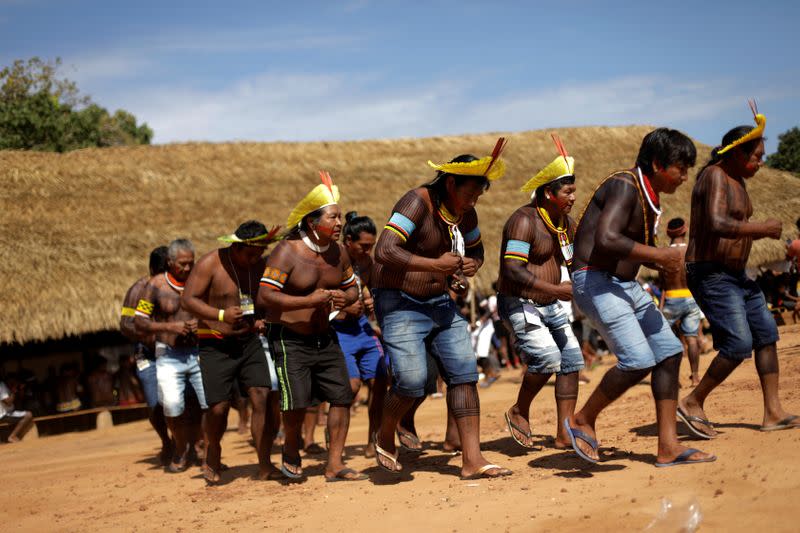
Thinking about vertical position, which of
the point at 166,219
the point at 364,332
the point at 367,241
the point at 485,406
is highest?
the point at 166,219

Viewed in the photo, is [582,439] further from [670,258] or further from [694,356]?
[694,356]

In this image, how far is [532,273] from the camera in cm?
654

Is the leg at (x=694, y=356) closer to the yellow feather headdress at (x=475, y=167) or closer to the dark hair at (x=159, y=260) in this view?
the yellow feather headdress at (x=475, y=167)

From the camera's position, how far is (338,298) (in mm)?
6441

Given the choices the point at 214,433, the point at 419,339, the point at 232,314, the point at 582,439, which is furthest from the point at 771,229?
the point at 214,433

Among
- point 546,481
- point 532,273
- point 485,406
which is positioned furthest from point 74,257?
point 546,481

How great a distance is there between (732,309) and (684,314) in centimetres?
473

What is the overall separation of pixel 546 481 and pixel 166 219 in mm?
14302

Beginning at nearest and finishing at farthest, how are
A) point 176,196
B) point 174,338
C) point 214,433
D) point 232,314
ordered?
point 232,314
point 214,433
point 174,338
point 176,196

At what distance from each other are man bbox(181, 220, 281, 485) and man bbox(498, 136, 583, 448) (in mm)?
1918

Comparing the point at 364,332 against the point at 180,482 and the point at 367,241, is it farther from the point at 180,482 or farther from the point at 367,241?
the point at 180,482

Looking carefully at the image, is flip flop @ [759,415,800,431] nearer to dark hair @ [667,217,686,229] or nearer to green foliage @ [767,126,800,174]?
dark hair @ [667,217,686,229]

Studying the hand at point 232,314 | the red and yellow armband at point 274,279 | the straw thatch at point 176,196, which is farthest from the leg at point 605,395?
the straw thatch at point 176,196

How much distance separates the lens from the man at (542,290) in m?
6.50
